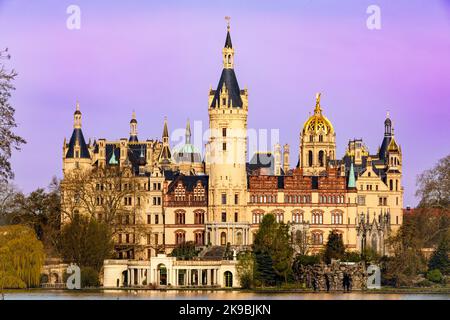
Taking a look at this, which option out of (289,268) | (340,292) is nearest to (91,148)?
(289,268)

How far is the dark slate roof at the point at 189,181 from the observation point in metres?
103

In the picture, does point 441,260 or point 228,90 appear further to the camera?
point 228,90

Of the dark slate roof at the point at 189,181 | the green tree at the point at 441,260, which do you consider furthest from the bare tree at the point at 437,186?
the dark slate roof at the point at 189,181

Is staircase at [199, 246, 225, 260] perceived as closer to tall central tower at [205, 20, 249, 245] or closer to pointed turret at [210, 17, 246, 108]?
tall central tower at [205, 20, 249, 245]

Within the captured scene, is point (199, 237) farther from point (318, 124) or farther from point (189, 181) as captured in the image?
point (318, 124)

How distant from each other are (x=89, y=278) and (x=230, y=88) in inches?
985

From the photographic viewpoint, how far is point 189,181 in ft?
341

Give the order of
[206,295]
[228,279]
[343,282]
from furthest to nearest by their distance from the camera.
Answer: [228,279]
[343,282]
[206,295]

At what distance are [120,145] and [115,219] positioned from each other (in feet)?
29.2

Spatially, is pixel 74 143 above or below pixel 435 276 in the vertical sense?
above

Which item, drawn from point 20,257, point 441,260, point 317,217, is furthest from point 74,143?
point 20,257

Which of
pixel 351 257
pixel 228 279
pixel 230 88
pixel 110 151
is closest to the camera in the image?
pixel 228 279

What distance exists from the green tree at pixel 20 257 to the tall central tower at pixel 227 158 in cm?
2851

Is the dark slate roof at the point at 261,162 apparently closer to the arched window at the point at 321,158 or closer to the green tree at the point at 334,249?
the arched window at the point at 321,158
